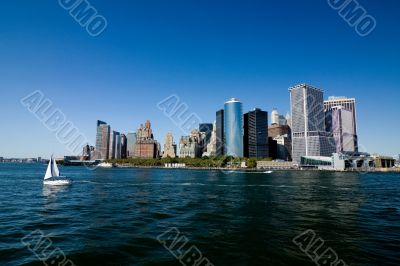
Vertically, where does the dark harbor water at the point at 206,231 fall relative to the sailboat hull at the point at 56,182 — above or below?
below

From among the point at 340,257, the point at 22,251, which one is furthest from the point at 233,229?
the point at 22,251

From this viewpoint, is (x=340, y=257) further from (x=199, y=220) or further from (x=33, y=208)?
(x=33, y=208)

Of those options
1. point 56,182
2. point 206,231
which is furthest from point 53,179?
point 206,231

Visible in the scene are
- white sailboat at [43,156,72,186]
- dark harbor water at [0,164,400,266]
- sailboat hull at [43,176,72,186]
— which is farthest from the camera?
white sailboat at [43,156,72,186]

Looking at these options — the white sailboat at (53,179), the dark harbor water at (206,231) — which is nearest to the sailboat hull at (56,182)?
the white sailboat at (53,179)

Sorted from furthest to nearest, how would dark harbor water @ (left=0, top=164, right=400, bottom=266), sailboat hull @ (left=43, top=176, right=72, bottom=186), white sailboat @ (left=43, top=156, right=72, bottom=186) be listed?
white sailboat @ (left=43, top=156, right=72, bottom=186), sailboat hull @ (left=43, top=176, right=72, bottom=186), dark harbor water @ (left=0, top=164, right=400, bottom=266)

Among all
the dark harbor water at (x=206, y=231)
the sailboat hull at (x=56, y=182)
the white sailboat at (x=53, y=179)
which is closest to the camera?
the dark harbor water at (x=206, y=231)

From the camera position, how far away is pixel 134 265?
18.8 metres

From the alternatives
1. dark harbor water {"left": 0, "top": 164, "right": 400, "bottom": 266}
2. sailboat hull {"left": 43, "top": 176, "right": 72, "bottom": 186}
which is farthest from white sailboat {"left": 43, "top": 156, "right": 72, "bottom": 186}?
dark harbor water {"left": 0, "top": 164, "right": 400, "bottom": 266}

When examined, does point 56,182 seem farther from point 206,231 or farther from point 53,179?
point 206,231

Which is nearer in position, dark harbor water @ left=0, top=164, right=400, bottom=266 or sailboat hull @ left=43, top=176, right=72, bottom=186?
dark harbor water @ left=0, top=164, right=400, bottom=266

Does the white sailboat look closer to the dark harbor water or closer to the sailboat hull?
the sailboat hull

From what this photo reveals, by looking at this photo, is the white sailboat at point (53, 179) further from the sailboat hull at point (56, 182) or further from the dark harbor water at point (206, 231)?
the dark harbor water at point (206, 231)

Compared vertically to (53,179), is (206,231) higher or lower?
lower
